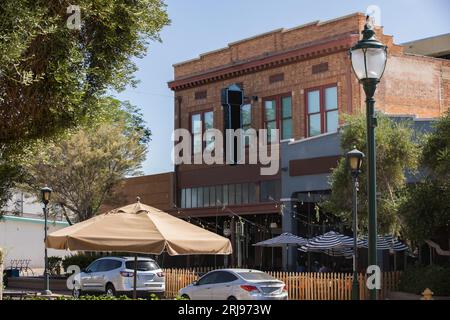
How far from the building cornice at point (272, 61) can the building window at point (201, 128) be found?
181cm

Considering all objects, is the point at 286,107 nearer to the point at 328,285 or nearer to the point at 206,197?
the point at 206,197

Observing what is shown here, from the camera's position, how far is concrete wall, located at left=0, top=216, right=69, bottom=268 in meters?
59.3

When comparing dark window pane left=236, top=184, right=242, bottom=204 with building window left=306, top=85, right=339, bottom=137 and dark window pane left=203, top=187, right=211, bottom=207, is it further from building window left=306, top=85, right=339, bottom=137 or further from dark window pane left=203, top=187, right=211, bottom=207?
building window left=306, top=85, right=339, bottom=137

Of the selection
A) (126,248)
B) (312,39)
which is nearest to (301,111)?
(312,39)

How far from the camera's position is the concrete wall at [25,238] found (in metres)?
59.3

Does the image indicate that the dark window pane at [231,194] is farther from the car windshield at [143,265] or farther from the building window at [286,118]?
the car windshield at [143,265]

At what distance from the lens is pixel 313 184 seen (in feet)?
108

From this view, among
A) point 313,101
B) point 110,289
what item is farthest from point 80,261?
point 313,101

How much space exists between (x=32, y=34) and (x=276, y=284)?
→ 1312 centimetres

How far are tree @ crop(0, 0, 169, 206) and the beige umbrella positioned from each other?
195 cm

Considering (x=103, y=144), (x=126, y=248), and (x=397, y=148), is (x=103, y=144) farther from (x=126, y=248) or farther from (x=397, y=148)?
(x=126, y=248)

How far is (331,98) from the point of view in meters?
33.4

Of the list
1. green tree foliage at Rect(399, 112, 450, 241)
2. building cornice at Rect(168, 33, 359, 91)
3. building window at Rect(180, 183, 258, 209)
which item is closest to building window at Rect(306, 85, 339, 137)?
building cornice at Rect(168, 33, 359, 91)

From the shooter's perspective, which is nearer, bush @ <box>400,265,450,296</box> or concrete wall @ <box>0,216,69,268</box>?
bush @ <box>400,265,450,296</box>
